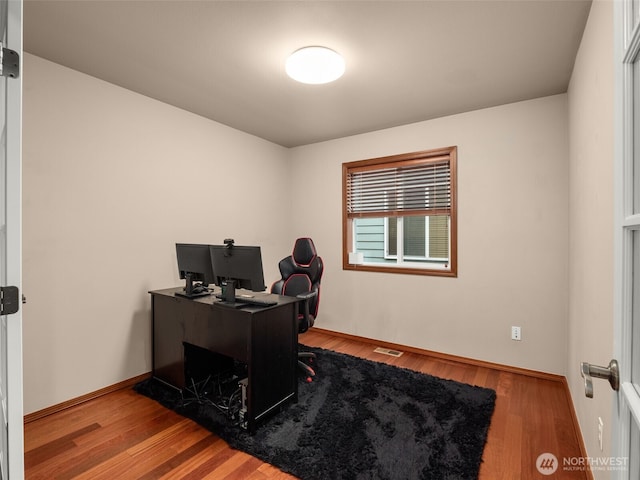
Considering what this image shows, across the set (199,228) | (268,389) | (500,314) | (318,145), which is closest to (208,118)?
(199,228)

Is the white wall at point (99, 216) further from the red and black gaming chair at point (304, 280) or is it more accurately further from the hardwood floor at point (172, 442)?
the red and black gaming chair at point (304, 280)

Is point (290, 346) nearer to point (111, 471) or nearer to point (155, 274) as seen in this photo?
point (111, 471)

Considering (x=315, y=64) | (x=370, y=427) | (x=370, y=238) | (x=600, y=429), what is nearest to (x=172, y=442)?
(x=370, y=427)

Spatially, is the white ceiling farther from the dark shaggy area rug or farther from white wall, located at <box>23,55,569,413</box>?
the dark shaggy area rug

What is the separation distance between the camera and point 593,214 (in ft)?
5.72

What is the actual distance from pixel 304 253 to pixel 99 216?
177cm

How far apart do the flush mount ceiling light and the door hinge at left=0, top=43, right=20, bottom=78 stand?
1.56 metres

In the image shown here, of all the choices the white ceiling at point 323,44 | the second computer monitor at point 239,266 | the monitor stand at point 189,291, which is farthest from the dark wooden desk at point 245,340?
the white ceiling at point 323,44

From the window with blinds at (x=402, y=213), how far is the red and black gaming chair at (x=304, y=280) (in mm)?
994

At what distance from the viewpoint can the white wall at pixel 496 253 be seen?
115 inches

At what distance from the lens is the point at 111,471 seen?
1817 millimetres

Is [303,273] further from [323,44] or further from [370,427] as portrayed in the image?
[323,44]

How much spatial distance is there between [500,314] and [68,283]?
3.74 meters

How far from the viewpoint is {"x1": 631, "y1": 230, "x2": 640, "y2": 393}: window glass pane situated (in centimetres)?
69
